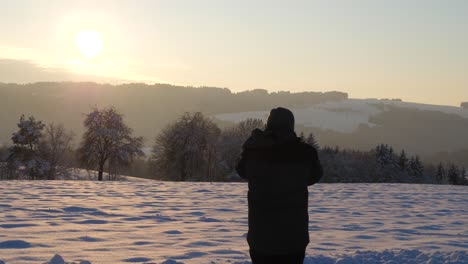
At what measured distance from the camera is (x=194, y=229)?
448 inches

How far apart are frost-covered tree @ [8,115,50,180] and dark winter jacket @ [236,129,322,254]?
179 feet

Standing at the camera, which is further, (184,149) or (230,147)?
(230,147)

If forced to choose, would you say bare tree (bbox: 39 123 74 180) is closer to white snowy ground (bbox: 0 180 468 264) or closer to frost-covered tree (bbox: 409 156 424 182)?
white snowy ground (bbox: 0 180 468 264)

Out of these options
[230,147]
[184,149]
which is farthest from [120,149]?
[230,147]

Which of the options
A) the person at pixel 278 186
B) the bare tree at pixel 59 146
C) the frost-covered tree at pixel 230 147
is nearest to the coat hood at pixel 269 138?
the person at pixel 278 186

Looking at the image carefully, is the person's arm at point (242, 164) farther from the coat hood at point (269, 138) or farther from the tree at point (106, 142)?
the tree at point (106, 142)

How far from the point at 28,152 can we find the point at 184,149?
56.1ft

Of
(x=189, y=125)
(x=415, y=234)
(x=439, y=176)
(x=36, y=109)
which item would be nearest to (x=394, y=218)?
(x=415, y=234)

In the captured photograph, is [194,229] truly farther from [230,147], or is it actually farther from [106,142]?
[230,147]

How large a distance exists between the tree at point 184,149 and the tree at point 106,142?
664 centimetres

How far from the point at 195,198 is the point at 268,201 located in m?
13.7

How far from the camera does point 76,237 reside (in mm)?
9781

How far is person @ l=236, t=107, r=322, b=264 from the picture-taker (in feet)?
17.1

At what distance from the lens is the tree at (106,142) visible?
54.5 metres
